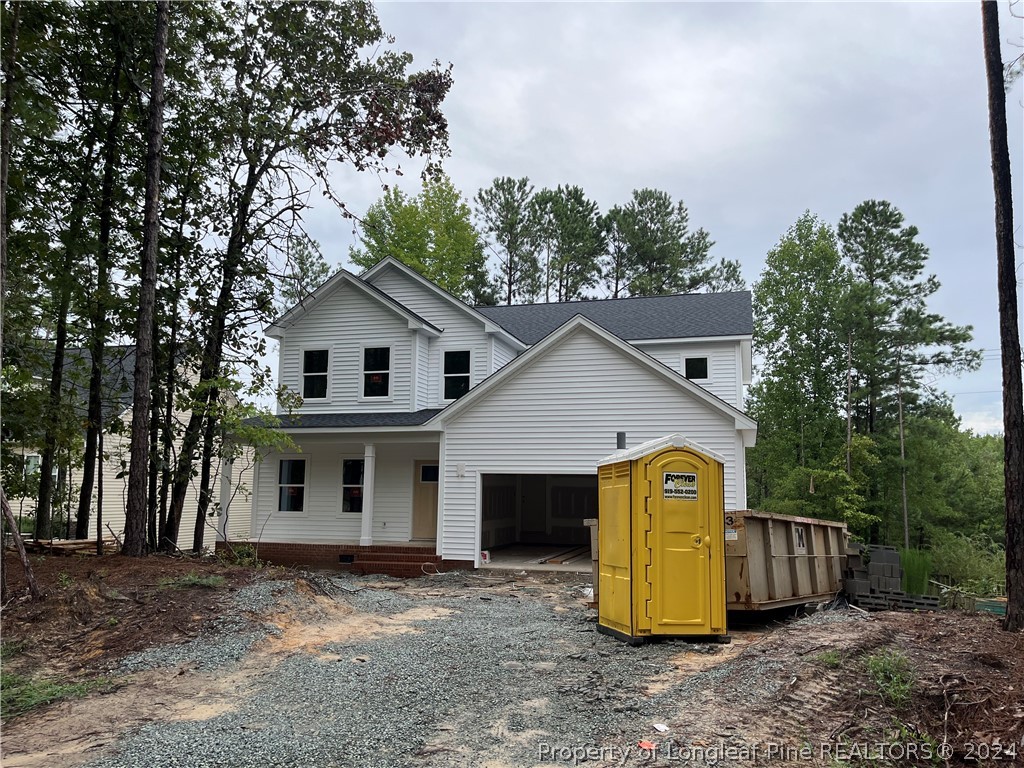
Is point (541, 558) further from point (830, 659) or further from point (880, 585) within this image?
point (830, 659)

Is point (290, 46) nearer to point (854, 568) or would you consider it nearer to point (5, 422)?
point (5, 422)

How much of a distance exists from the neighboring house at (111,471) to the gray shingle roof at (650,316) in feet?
30.9

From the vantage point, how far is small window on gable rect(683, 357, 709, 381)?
19750 mm

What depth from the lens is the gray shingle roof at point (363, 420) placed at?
17.4 meters

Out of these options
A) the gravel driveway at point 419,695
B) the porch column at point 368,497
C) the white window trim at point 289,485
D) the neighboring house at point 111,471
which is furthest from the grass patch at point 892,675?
the white window trim at point 289,485

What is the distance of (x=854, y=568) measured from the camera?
1223 centimetres

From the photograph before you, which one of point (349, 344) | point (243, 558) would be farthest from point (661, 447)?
point (349, 344)

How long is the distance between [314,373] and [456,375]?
3863 millimetres

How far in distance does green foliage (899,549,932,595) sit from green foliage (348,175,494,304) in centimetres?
2457

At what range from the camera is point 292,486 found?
62.2 feet

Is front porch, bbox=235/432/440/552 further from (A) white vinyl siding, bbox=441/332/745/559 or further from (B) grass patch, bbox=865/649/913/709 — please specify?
(B) grass patch, bbox=865/649/913/709

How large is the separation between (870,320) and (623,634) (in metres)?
28.3

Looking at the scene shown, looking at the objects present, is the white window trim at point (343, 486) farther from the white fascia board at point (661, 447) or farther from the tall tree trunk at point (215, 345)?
the white fascia board at point (661, 447)

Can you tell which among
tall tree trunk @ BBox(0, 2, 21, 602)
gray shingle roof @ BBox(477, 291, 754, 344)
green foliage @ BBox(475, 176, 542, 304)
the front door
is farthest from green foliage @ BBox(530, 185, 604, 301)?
tall tree trunk @ BBox(0, 2, 21, 602)
